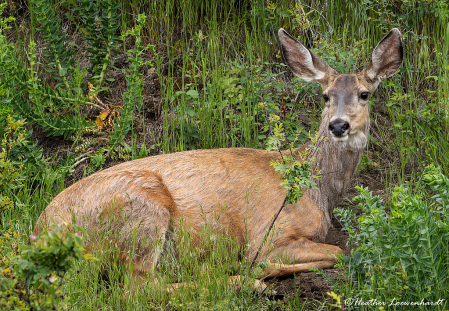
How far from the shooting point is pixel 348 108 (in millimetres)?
4676

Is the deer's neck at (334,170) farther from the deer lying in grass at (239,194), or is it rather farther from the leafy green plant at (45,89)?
the leafy green plant at (45,89)

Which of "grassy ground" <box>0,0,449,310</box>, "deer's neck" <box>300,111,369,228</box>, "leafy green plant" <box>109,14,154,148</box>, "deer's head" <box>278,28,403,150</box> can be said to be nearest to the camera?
"deer's head" <box>278,28,403,150</box>

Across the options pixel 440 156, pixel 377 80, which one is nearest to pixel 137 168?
pixel 377 80

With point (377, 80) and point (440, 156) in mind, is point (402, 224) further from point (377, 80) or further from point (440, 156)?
point (440, 156)

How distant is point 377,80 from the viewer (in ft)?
16.6

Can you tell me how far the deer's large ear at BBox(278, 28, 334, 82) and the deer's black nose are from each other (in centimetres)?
87

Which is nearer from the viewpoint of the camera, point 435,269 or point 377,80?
point 435,269

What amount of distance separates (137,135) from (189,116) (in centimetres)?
73

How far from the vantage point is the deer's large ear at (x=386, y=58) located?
195 inches

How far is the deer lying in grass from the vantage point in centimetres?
428
